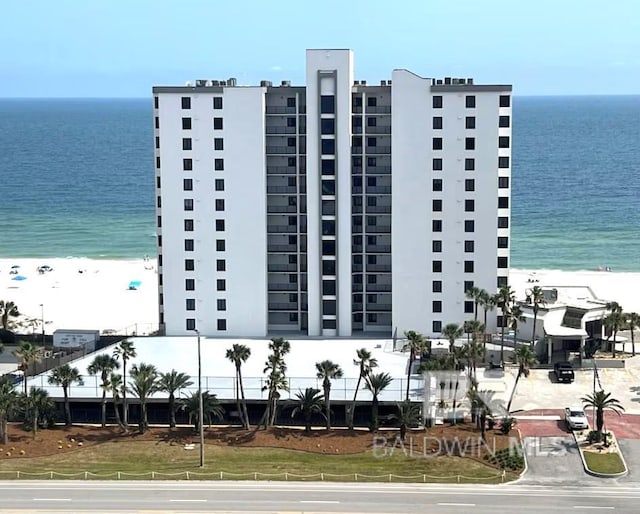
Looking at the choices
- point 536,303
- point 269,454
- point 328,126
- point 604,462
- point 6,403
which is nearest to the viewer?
point 604,462

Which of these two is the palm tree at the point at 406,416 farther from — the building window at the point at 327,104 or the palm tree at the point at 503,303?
the building window at the point at 327,104

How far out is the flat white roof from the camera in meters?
70.3

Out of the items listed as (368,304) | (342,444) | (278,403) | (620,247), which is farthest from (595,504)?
(620,247)

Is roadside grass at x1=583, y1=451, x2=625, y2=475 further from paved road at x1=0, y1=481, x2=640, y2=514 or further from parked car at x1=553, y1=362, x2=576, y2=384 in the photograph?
parked car at x1=553, y1=362, x2=576, y2=384

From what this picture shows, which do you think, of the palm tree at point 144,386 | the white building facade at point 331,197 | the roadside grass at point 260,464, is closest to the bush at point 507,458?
the roadside grass at point 260,464

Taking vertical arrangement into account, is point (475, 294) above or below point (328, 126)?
below

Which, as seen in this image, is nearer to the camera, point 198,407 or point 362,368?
point 198,407

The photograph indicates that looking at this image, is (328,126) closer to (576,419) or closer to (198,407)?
(198,407)

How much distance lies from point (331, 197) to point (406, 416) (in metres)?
25.4

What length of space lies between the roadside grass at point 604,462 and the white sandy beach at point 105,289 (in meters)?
49.1

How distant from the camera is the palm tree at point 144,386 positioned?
218 ft

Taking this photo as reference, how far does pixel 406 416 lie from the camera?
64312mm

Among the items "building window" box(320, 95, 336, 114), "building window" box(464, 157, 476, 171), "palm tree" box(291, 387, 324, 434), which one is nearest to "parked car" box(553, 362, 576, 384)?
"building window" box(464, 157, 476, 171)

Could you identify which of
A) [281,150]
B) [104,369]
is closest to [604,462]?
[104,369]
